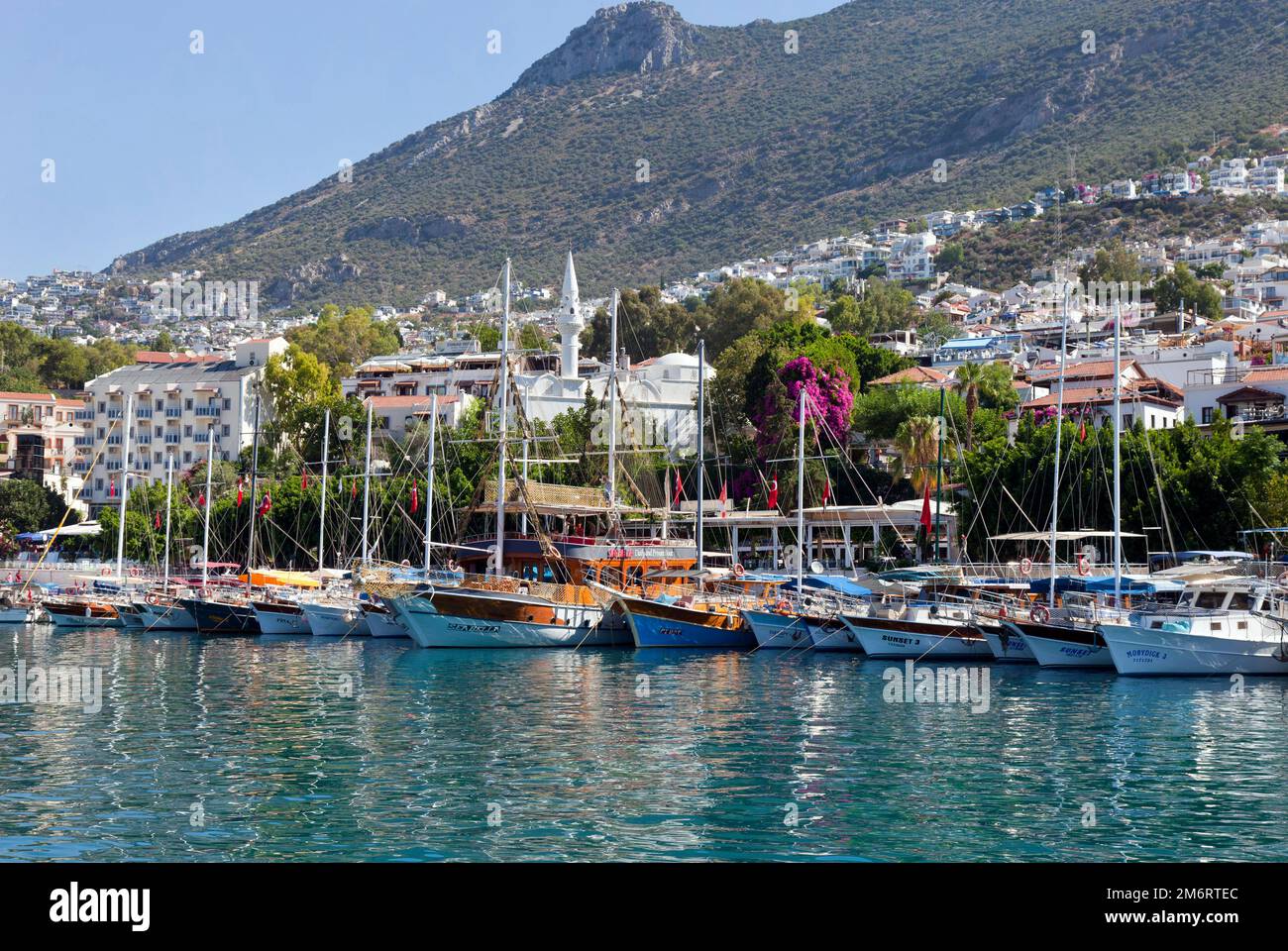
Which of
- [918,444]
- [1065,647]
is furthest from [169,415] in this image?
[1065,647]

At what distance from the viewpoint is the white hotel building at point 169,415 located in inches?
4656

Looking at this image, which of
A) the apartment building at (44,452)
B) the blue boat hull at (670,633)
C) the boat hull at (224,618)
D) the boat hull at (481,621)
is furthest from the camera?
the apartment building at (44,452)

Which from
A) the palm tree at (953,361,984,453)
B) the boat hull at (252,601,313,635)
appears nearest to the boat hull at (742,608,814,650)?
the boat hull at (252,601,313,635)

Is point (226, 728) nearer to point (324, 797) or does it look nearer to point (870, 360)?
point (324, 797)

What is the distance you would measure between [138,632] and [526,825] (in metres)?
47.7

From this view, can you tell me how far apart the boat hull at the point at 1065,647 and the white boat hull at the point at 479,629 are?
15.7 metres

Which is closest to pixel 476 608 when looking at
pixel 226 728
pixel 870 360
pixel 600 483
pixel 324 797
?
pixel 600 483

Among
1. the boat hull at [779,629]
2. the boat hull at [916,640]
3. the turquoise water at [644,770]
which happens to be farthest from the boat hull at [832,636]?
the turquoise water at [644,770]

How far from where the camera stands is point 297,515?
8656 centimetres

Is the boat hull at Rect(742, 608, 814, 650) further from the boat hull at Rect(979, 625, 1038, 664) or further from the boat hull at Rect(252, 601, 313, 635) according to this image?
the boat hull at Rect(252, 601, 313, 635)

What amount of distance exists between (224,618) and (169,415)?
63343mm

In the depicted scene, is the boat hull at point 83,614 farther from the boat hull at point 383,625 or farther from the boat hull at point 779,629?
the boat hull at point 779,629

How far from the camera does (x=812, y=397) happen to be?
80438 mm

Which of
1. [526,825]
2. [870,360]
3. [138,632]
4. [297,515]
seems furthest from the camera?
[870,360]
